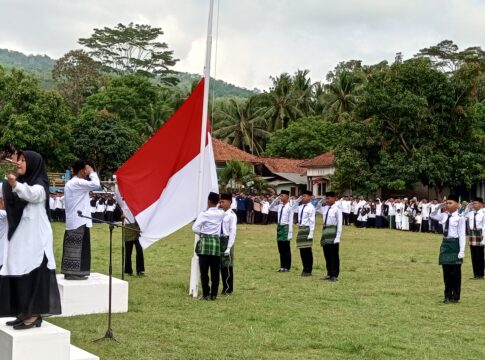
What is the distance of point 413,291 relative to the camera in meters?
12.7

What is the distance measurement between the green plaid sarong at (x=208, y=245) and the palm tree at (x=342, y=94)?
41.9 metres

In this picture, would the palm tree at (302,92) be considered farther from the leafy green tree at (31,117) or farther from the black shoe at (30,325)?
the black shoe at (30,325)

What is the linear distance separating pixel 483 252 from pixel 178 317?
28.2 feet

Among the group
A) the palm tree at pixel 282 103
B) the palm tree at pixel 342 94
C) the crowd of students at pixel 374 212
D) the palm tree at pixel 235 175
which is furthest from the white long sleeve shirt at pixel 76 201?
the palm tree at pixel 282 103

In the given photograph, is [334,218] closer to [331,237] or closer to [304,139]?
[331,237]

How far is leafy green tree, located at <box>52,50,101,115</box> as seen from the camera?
55.8 meters

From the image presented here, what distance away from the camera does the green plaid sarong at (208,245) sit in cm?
1074

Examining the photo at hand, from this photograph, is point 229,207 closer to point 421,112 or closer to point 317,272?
point 317,272

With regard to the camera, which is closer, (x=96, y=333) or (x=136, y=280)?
(x=96, y=333)

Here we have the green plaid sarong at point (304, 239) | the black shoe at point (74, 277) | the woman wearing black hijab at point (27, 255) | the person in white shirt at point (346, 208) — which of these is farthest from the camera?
the person in white shirt at point (346, 208)

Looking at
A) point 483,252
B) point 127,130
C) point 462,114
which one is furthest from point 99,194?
point 483,252

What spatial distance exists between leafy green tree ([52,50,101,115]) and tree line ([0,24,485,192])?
0.28 feet

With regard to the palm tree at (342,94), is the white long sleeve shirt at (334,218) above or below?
below

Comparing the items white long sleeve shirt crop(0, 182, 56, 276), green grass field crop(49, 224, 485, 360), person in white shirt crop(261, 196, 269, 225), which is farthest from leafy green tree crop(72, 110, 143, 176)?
white long sleeve shirt crop(0, 182, 56, 276)
